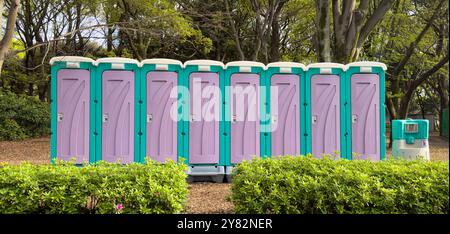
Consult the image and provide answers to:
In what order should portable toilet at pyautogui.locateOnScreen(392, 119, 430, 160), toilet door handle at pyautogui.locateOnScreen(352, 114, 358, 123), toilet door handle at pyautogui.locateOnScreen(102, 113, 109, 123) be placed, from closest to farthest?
toilet door handle at pyautogui.locateOnScreen(102, 113, 109, 123) < toilet door handle at pyautogui.locateOnScreen(352, 114, 358, 123) < portable toilet at pyautogui.locateOnScreen(392, 119, 430, 160)

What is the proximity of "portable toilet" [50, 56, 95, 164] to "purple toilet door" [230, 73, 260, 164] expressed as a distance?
2.43 m

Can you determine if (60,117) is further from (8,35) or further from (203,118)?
(203,118)

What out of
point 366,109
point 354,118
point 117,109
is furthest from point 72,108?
point 366,109

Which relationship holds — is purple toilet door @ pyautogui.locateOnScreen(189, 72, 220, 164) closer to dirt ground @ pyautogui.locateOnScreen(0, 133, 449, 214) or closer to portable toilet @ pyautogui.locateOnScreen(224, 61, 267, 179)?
portable toilet @ pyautogui.locateOnScreen(224, 61, 267, 179)

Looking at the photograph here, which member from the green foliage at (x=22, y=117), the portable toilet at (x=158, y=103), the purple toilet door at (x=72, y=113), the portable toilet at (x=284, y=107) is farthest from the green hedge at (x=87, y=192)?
the green foliage at (x=22, y=117)

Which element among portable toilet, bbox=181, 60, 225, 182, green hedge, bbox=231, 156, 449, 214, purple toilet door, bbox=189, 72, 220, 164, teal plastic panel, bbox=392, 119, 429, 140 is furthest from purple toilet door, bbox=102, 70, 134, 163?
teal plastic panel, bbox=392, 119, 429, 140

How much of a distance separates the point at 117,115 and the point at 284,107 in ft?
9.59

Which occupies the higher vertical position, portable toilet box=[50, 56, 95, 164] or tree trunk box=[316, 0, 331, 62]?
tree trunk box=[316, 0, 331, 62]

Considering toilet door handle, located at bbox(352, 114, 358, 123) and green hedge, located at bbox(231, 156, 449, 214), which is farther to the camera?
toilet door handle, located at bbox(352, 114, 358, 123)

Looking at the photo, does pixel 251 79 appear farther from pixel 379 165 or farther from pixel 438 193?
pixel 438 193

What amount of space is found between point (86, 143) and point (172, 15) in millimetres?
6122

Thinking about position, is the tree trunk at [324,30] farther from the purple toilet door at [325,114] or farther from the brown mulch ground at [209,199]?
the brown mulch ground at [209,199]

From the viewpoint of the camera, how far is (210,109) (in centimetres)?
731

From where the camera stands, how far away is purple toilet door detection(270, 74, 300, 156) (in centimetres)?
740
